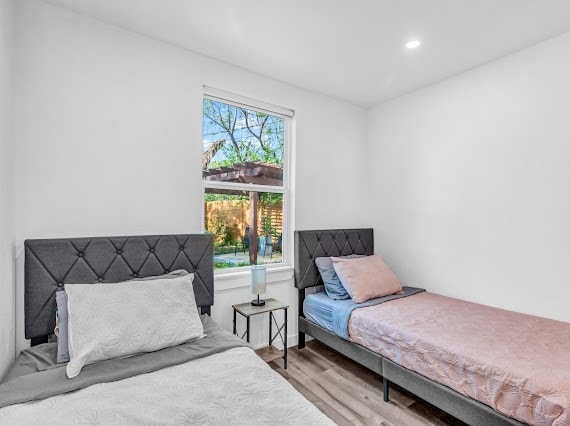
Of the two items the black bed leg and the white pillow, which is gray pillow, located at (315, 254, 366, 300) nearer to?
the black bed leg

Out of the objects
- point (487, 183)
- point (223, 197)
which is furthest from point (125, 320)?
point (487, 183)

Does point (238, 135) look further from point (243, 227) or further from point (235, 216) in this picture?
point (243, 227)

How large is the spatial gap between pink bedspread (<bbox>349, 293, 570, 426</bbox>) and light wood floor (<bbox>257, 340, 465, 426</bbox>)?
323 mm

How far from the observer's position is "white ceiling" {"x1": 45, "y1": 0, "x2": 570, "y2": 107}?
195cm

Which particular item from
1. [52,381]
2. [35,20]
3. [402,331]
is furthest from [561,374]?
[35,20]

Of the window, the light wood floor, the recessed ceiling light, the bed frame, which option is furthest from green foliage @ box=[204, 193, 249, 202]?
the recessed ceiling light

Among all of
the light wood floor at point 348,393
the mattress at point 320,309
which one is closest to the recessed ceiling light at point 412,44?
the mattress at point 320,309

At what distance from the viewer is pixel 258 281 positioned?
8.54 feet

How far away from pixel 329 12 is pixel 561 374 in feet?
7.72

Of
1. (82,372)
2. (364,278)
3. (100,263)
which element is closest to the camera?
(82,372)

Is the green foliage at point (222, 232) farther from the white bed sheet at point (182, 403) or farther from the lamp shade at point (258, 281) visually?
the white bed sheet at point (182, 403)

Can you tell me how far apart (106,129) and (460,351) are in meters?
2.61

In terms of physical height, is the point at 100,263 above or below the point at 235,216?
below

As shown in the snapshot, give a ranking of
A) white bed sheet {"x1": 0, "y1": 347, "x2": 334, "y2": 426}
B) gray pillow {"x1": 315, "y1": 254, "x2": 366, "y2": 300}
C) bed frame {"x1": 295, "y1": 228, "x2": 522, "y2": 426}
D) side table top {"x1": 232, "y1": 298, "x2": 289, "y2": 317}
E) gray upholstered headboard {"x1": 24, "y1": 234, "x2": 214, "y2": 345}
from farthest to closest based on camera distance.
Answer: gray pillow {"x1": 315, "y1": 254, "x2": 366, "y2": 300} < side table top {"x1": 232, "y1": 298, "x2": 289, "y2": 317} < gray upholstered headboard {"x1": 24, "y1": 234, "x2": 214, "y2": 345} < bed frame {"x1": 295, "y1": 228, "x2": 522, "y2": 426} < white bed sheet {"x1": 0, "y1": 347, "x2": 334, "y2": 426}
